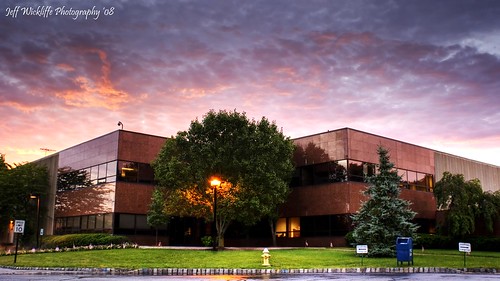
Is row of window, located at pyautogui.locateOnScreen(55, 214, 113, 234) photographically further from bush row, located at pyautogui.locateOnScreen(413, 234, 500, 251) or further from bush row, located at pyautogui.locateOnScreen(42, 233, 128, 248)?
bush row, located at pyautogui.locateOnScreen(413, 234, 500, 251)

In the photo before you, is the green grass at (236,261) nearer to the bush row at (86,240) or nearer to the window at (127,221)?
the bush row at (86,240)

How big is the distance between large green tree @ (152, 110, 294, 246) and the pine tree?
9.05m

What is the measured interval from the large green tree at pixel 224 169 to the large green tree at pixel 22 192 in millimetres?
21955

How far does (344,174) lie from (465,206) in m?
9.12

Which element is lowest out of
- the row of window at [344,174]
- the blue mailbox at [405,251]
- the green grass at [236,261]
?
the green grass at [236,261]

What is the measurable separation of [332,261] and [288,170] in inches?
655

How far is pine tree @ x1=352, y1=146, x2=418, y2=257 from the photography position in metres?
30.2

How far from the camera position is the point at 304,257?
95.2ft

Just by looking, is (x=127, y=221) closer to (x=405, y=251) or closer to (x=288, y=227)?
(x=288, y=227)

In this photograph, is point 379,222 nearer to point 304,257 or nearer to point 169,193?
point 304,257

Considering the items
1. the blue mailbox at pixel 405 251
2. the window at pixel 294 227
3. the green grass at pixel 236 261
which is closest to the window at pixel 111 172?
the window at pixel 294 227

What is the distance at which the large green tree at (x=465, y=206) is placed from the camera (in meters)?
39.8

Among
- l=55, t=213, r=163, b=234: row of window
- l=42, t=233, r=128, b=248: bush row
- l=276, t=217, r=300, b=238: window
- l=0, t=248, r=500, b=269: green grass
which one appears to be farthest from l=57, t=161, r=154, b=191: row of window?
l=0, t=248, r=500, b=269: green grass

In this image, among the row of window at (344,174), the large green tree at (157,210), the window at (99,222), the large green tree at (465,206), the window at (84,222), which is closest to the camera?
the large green tree at (465,206)
